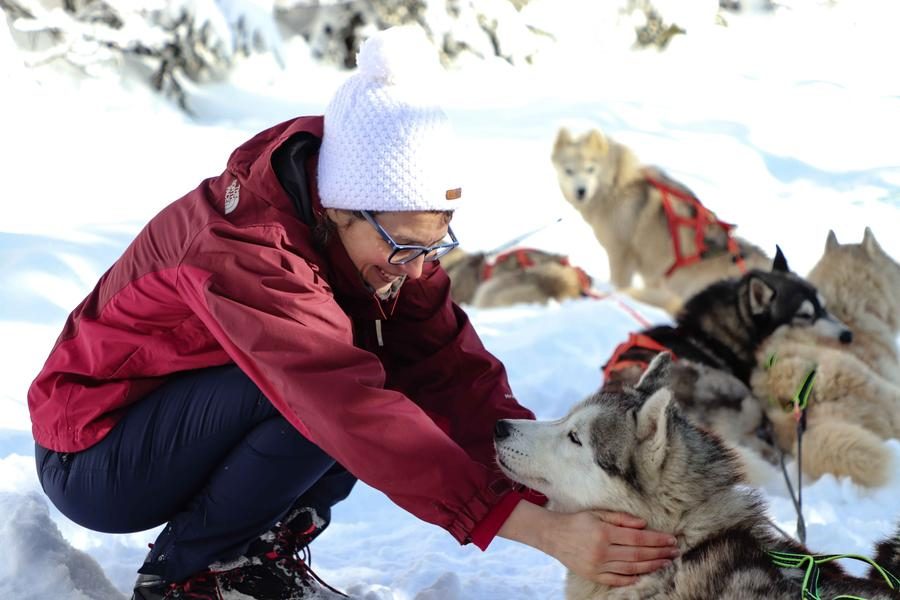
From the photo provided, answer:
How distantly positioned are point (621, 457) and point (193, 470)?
807mm

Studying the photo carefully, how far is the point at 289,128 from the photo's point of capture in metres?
1.72

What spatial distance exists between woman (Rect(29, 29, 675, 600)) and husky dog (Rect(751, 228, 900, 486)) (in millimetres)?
1616

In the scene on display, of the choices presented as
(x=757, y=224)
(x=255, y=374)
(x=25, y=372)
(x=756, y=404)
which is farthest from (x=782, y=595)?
(x=757, y=224)

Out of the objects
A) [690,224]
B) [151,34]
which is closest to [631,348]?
[690,224]

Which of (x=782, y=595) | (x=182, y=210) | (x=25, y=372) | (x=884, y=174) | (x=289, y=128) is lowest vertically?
(x=884, y=174)

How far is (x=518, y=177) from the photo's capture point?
30.7 feet

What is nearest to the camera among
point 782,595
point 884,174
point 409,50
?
point 782,595

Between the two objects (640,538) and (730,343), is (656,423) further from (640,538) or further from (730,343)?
(730,343)

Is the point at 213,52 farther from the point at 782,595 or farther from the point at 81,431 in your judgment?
the point at 782,595

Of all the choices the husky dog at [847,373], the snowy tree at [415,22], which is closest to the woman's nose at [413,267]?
the husky dog at [847,373]

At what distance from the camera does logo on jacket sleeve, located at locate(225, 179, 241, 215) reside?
5.41 feet

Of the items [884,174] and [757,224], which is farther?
[884,174]

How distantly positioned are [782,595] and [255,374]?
0.91 m

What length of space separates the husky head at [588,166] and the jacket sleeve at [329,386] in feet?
19.2
